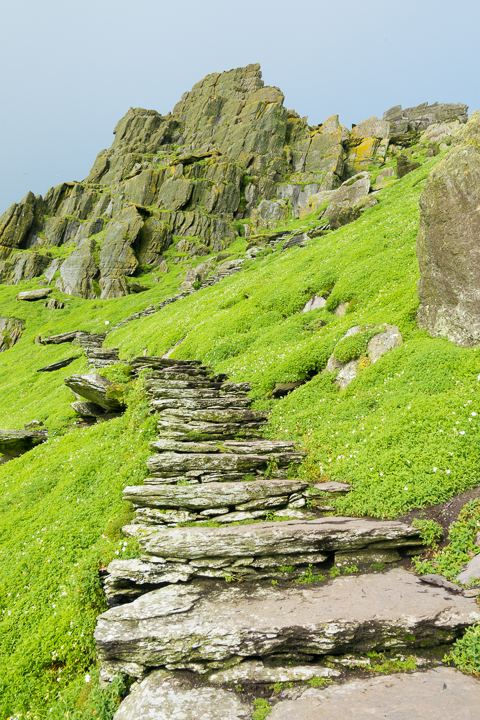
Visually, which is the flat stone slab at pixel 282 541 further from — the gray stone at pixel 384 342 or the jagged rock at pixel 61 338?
the jagged rock at pixel 61 338

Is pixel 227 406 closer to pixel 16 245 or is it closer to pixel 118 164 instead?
pixel 16 245

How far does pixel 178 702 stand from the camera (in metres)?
5.87

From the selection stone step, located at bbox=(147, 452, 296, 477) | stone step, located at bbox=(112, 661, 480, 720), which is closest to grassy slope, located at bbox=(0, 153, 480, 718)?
stone step, located at bbox=(147, 452, 296, 477)

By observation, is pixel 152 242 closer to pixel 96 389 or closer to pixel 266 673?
pixel 96 389

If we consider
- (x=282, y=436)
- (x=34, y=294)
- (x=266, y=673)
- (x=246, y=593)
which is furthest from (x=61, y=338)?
(x=266, y=673)

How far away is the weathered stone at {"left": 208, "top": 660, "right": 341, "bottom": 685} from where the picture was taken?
6.02 meters

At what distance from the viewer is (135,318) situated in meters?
52.2

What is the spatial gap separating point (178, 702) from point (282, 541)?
332 centimetres

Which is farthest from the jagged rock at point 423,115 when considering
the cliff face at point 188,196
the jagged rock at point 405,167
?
the jagged rock at point 405,167

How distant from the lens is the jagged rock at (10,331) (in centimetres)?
6069

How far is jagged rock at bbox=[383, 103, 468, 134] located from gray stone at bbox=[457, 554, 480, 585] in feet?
467

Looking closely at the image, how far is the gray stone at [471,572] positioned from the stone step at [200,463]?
5.79m

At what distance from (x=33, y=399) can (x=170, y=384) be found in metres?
22.1

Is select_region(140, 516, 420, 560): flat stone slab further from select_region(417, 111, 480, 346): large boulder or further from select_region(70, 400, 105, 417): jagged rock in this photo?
select_region(70, 400, 105, 417): jagged rock
